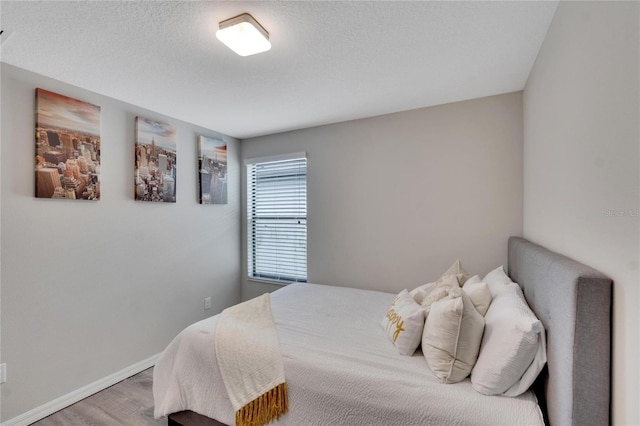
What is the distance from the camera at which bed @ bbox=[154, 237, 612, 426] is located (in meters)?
0.89

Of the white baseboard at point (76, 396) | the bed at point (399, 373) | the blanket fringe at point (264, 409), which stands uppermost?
the bed at point (399, 373)

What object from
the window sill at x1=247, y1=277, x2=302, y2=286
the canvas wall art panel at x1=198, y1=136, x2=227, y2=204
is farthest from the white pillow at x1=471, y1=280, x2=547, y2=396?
the canvas wall art panel at x1=198, y1=136, x2=227, y2=204

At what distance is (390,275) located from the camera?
115 inches

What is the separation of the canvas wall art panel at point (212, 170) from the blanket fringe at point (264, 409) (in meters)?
2.36

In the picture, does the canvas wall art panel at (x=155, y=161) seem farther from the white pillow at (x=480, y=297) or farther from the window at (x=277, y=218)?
the white pillow at (x=480, y=297)

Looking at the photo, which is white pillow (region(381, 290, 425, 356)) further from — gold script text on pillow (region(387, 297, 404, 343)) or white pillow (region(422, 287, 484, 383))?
white pillow (region(422, 287, 484, 383))

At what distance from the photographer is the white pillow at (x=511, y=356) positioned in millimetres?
1175

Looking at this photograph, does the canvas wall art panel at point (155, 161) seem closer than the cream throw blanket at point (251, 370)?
No

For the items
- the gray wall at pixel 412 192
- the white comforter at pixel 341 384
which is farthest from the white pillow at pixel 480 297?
the gray wall at pixel 412 192

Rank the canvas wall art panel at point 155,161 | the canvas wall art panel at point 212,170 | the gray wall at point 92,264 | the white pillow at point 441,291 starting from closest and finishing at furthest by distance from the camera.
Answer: the white pillow at point 441,291 < the gray wall at point 92,264 < the canvas wall art panel at point 155,161 < the canvas wall art panel at point 212,170

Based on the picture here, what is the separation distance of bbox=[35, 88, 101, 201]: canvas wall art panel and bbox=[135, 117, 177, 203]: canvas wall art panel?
0.33 metres

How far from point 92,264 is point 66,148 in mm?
929

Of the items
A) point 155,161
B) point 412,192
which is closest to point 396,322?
point 412,192

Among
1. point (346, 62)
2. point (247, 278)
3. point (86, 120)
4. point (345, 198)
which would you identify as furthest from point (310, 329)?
point (86, 120)
